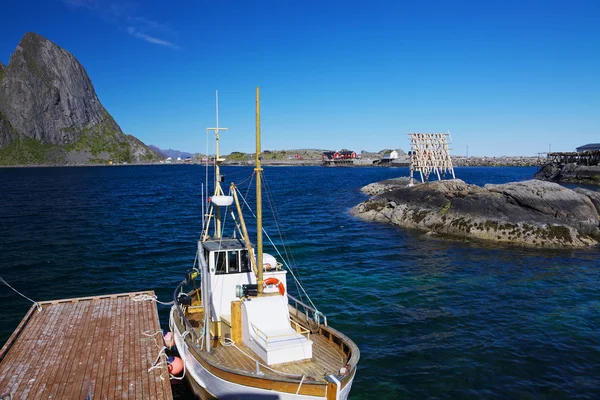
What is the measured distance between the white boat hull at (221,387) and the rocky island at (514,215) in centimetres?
3189

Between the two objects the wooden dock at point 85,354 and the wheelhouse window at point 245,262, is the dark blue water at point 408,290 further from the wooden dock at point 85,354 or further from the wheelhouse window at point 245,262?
the wheelhouse window at point 245,262

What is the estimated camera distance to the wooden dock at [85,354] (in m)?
12.3

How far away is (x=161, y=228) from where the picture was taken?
47.9 meters

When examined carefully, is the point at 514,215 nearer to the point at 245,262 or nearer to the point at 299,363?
the point at 245,262

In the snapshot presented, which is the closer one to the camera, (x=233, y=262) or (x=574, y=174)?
(x=233, y=262)

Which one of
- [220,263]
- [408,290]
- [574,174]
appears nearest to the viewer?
[220,263]

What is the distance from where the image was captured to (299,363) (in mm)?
13367

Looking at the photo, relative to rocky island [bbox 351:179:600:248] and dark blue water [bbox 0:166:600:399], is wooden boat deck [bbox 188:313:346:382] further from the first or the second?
rocky island [bbox 351:179:600:248]

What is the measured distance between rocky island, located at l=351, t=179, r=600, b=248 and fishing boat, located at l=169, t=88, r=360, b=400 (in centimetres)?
2897

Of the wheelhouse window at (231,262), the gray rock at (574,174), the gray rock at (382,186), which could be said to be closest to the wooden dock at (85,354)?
the wheelhouse window at (231,262)

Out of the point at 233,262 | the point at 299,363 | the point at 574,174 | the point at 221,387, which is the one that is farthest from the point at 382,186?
the point at 221,387

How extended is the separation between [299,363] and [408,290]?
48.4 feet

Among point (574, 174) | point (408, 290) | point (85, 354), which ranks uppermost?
point (574, 174)

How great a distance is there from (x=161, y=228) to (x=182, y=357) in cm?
3334
